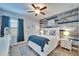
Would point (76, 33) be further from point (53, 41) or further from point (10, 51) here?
point (10, 51)

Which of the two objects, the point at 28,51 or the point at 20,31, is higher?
the point at 20,31

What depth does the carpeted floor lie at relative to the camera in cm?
213

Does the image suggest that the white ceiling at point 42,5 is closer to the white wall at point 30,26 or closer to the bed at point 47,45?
the white wall at point 30,26

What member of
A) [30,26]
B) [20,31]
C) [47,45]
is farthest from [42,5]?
[47,45]

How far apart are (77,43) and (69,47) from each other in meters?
0.18

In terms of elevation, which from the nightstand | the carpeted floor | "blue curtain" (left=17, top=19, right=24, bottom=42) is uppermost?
"blue curtain" (left=17, top=19, right=24, bottom=42)

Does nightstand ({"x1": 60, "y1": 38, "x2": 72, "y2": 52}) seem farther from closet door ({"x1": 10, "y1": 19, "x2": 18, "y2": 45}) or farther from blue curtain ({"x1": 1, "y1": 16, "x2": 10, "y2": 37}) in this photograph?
blue curtain ({"x1": 1, "y1": 16, "x2": 10, "y2": 37})

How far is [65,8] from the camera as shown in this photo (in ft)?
6.99

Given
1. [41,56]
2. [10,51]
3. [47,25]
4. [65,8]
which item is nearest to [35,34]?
[47,25]

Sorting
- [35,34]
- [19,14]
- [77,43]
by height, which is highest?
[19,14]

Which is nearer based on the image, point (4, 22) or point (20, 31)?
point (4, 22)

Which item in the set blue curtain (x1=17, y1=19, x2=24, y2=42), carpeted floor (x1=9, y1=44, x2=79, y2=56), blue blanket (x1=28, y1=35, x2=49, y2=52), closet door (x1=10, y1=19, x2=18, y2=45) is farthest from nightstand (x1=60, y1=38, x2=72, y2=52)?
closet door (x1=10, y1=19, x2=18, y2=45)

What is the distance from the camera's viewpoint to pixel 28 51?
2176 millimetres

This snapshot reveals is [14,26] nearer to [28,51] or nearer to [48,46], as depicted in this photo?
[28,51]
